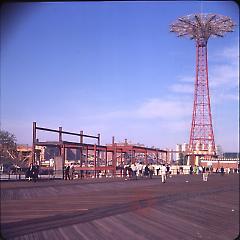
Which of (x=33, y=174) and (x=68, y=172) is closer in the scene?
(x=33, y=174)

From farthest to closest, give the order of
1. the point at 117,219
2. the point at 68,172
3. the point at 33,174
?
the point at 68,172 → the point at 33,174 → the point at 117,219

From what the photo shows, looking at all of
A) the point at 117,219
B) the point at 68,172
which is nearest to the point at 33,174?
the point at 68,172

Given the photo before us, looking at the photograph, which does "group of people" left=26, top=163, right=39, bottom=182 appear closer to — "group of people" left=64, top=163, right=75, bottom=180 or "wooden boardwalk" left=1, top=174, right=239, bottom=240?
"group of people" left=64, top=163, right=75, bottom=180

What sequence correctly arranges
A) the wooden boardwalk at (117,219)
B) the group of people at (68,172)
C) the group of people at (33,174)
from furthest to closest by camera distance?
the group of people at (68,172) → the group of people at (33,174) → the wooden boardwalk at (117,219)

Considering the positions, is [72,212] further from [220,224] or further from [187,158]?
[187,158]

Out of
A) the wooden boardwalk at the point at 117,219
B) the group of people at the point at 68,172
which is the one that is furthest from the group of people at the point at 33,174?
the wooden boardwalk at the point at 117,219

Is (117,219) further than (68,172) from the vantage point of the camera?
No

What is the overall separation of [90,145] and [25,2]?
18.0m

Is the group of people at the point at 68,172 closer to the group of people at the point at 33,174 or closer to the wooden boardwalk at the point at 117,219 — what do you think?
the group of people at the point at 33,174

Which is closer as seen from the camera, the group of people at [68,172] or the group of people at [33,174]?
the group of people at [33,174]

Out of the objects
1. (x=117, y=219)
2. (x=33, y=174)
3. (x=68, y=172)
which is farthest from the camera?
(x=68, y=172)

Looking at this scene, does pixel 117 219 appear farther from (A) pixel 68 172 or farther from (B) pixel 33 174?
(A) pixel 68 172

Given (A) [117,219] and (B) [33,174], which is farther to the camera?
(B) [33,174]

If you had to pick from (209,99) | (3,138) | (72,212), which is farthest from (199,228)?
(209,99)
